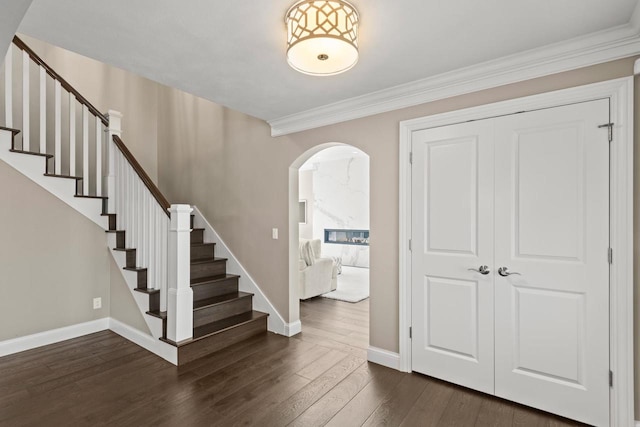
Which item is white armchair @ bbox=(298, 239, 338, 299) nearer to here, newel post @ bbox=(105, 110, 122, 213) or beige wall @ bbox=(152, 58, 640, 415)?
beige wall @ bbox=(152, 58, 640, 415)

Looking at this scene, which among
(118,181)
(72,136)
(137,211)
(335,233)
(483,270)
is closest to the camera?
(483,270)

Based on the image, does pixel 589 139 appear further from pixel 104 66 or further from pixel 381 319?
pixel 104 66

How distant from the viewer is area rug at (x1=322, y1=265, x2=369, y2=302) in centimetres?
533

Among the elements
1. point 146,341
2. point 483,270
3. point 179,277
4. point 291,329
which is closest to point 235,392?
point 179,277

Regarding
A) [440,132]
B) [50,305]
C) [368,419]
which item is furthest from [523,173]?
[50,305]

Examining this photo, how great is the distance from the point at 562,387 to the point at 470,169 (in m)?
1.62

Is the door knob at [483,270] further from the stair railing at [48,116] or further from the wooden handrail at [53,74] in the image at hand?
the wooden handrail at [53,74]

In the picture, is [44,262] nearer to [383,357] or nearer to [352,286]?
[383,357]

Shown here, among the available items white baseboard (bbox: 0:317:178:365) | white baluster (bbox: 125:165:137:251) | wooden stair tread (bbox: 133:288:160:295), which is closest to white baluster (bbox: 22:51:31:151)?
white baluster (bbox: 125:165:137:251)

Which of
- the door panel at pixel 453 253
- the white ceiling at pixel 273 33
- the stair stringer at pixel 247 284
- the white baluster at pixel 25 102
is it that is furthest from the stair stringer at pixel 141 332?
the door panel at pixel 453 253

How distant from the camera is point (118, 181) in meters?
3.67

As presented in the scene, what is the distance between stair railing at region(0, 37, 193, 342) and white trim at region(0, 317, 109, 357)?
1009 mm

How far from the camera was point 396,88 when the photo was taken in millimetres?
2721

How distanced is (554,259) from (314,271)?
345 cm
